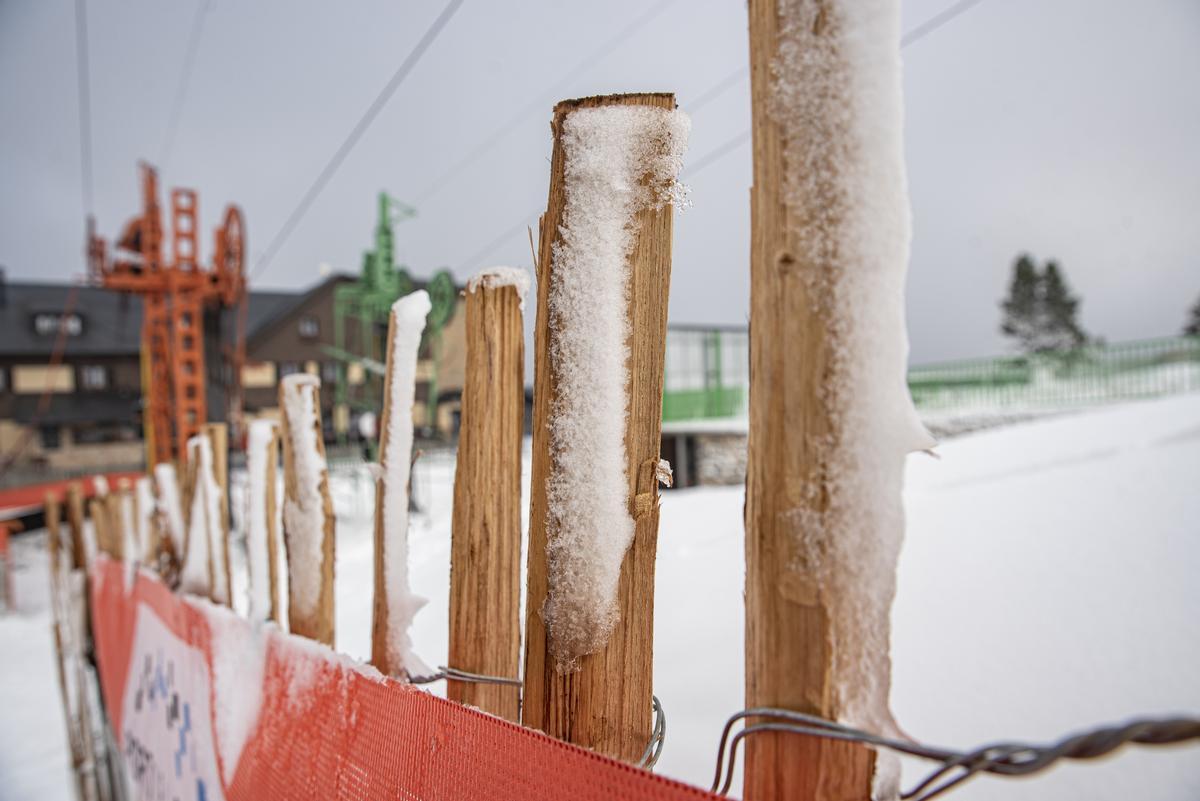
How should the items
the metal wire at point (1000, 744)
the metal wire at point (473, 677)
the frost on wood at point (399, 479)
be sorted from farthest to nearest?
the frost on wood at point (399, 479) → the metal wire at point (473, 677) → the metal wire at point (1000, 744)

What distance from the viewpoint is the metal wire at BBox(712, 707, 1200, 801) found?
18.7 inches

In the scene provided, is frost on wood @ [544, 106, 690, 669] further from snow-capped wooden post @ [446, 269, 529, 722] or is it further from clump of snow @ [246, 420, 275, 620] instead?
clump of snow @ [246, 420, 275, 620]

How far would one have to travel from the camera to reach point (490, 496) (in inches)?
45.3

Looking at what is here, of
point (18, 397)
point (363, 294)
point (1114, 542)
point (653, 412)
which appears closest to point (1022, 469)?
point (1114, 542)

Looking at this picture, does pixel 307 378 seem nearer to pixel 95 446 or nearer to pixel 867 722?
pixel 867 722

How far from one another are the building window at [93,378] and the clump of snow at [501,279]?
1289 inches

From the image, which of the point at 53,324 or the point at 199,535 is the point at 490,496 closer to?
the point at 199,535

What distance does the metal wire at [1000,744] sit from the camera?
1.56 feet

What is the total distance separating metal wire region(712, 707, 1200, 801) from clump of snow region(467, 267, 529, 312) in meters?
0.78

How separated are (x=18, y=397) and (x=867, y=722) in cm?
3433

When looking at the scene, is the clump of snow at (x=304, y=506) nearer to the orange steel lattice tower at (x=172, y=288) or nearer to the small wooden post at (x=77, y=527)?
the small wooden post at (x=77, y=527)

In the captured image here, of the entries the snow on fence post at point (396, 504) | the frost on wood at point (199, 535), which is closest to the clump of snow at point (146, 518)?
the frost on wood at point (199, 535)

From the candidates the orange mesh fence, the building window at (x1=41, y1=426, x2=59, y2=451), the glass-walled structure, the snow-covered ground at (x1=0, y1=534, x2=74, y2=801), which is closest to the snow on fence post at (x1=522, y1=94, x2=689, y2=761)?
the orange mesh fence

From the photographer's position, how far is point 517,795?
0.81m
